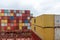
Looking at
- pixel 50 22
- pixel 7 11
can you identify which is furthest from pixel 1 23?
pixel 50 22

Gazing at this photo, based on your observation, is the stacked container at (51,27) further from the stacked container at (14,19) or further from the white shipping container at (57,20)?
the stacked container at (14,19)

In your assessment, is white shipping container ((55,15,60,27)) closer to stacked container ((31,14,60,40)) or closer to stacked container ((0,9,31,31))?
stacked container ((31,14,60,40))

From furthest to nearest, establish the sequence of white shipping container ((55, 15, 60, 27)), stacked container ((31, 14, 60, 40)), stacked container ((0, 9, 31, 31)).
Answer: stacked container ((0, 9, 31, 31)), white shipping container ((55, 15, 60, 27)), stacked container ((31, 14, 60, 40))

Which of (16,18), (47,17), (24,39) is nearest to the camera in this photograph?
(47,17)

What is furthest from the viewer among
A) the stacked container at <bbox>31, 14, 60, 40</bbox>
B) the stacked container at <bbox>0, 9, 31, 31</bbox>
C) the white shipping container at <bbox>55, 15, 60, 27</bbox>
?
the stacked container at <bbox>0, 9, 31, 31</bbox>

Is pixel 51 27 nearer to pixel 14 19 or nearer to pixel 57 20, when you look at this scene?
pixel 57 20

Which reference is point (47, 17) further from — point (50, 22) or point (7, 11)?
point (7, 11)

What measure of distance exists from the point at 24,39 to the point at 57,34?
2027cm

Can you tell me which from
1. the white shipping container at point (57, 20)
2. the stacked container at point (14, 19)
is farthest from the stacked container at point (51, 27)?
the stacked container at point (14, 19)

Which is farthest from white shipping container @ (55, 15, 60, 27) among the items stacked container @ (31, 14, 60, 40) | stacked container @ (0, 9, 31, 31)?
stacked container @ (0, 9, 31, 31)

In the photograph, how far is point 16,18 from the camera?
4616 centimetres

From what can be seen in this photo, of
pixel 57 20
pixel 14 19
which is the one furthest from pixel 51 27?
pixel 14 19

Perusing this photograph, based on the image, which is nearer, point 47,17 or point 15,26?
point 47,17

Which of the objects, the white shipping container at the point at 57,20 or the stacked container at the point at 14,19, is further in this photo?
the stacked container at the point at 14,19
